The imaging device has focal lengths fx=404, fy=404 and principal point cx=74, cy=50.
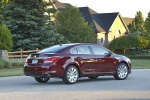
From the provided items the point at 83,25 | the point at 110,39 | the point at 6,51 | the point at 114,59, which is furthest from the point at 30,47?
the point at 110,39

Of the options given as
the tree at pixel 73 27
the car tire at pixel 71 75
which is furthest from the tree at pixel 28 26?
the car tire at pixel 71 75

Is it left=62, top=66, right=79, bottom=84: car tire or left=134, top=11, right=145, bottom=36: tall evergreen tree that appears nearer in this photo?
left=62, top=66, right=79, bottom=84: car tire

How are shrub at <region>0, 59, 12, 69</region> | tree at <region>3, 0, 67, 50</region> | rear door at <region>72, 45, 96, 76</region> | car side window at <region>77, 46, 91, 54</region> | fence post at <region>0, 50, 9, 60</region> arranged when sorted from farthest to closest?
tree at <region>3, 0, 67, 50</region> < fence post at <region>0, 50, 9, 60</region> < shrub at <region>0, 59, 12, 69</region> < car side window at <region>77, 46, 91, 54</region> < rear door at <region>72, 45, 96, 76</region>

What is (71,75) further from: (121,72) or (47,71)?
(121,72)

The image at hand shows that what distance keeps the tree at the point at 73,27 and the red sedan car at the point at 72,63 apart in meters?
29.7

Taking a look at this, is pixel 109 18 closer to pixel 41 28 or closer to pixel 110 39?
pixel 110 39

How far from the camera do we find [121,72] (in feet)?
52.7

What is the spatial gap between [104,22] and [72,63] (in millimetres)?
52408

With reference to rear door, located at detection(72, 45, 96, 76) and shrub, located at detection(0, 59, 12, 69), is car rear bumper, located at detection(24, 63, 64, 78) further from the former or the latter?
shrub, located at detection(0, 59, 12, 69)

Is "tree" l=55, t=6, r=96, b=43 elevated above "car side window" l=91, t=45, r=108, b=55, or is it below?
above

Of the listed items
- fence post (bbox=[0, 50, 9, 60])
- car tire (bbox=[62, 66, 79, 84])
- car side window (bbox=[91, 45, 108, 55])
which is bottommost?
car tire (bbox=[62, 66, 79, 84])

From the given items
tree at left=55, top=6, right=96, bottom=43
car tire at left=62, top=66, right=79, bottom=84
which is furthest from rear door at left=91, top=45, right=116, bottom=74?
tree at left=55, top=6, right=96, bottom=43

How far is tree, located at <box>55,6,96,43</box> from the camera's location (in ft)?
150

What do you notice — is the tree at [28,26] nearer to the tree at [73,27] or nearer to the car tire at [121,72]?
the tree at [73,27]
